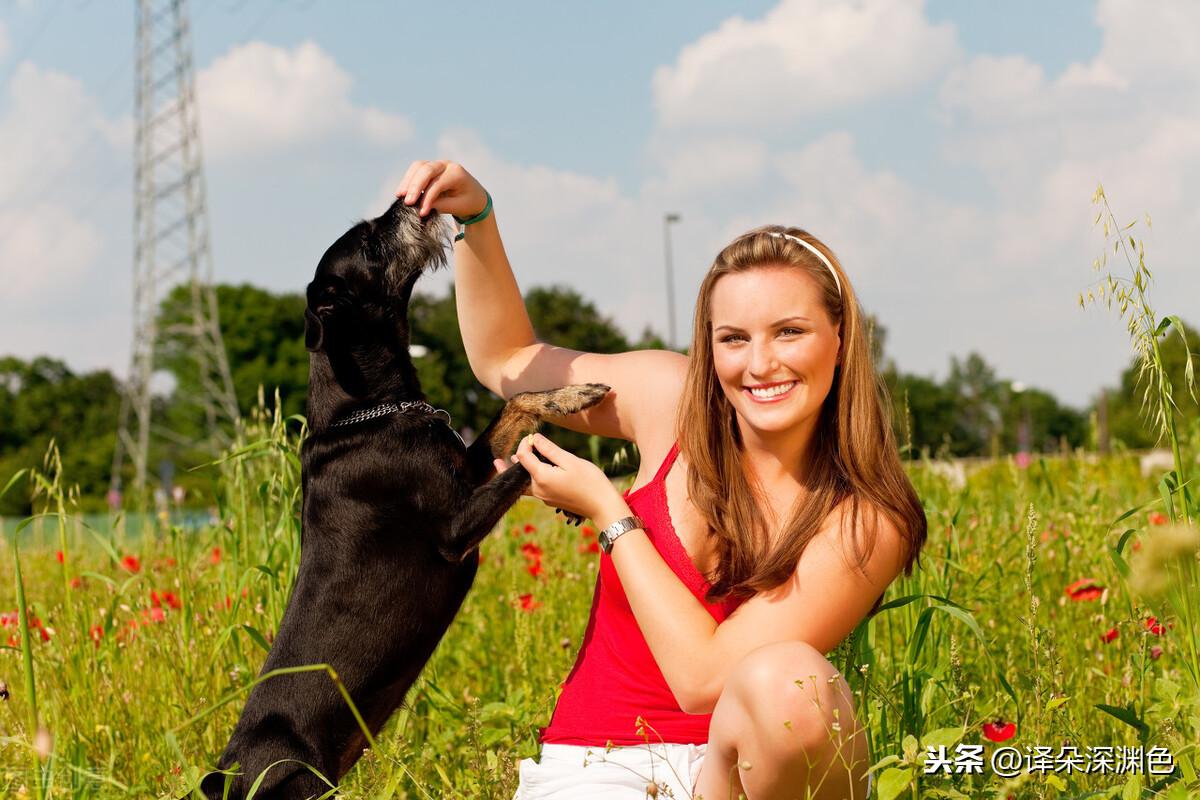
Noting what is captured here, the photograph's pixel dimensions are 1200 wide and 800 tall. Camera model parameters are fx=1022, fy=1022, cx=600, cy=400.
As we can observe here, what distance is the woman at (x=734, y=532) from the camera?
2133 millimetres

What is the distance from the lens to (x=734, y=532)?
233 cm

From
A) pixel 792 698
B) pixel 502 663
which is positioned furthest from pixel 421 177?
pixel 502 663

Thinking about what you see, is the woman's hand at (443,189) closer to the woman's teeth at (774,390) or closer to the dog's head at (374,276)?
the dog's head at (374,276)

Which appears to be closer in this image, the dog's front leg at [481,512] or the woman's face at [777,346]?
the woman's face at [777,346]

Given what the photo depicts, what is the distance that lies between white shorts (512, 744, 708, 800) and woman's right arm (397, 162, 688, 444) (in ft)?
2.71

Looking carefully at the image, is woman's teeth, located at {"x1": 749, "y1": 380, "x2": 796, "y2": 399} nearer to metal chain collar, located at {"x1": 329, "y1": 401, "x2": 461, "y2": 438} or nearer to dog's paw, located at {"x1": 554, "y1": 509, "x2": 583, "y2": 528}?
dog's paw, located at {"x1": 554, "y1": 509, "x2": 583, "y2": 528}

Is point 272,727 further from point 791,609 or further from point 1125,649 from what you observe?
point 1125,649

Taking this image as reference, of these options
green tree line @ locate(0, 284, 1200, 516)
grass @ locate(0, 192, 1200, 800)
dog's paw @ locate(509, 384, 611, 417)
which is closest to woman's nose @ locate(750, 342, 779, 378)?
grass @ locate(0, 192, 1200, 800)

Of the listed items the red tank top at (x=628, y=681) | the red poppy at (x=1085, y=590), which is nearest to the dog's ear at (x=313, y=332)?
the red tank top at (x=628, y=681)

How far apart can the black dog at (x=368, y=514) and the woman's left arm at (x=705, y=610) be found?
70 centimetres

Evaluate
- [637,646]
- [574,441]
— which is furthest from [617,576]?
[574,441]

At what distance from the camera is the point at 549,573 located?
4.38 metres

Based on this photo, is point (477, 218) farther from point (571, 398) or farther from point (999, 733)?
point (999, 733)

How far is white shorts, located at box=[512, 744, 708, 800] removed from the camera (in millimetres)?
2195
